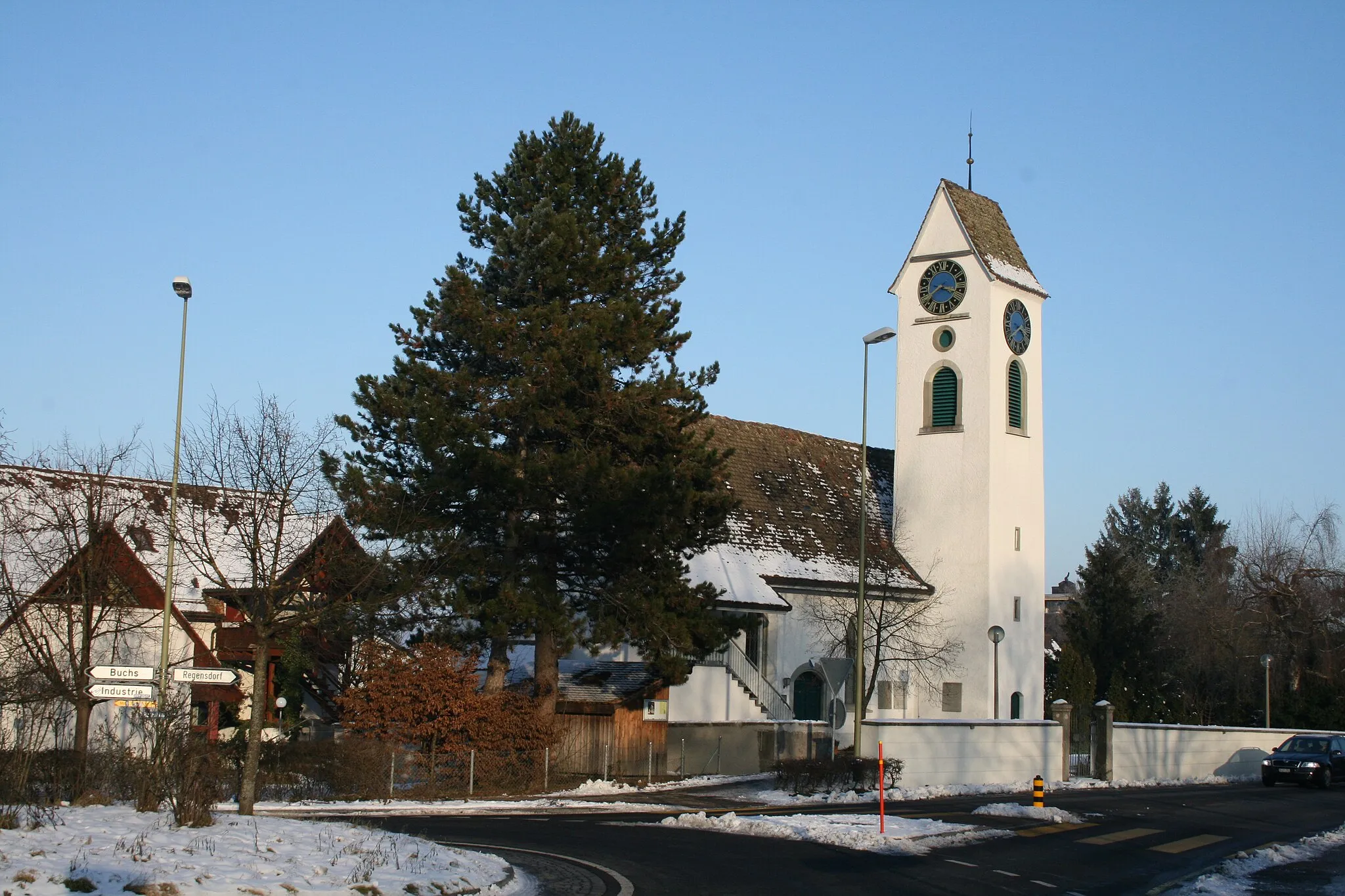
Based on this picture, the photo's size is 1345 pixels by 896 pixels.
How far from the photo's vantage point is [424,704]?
2770cm

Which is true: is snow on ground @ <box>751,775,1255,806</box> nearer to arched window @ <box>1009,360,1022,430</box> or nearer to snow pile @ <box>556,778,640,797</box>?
snow pile @ <box>556,778,640,797</box>

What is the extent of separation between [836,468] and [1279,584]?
2179 cm

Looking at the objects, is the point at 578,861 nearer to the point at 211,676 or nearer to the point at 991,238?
the point at 211,676

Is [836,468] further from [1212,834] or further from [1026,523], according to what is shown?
[1212,834]

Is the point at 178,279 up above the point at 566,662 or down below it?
above

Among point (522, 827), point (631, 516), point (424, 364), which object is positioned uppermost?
point (424, 364)

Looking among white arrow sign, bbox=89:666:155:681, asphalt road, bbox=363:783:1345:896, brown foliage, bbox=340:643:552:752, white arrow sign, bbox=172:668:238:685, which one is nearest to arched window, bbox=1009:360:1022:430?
asphalt road, bbox=363:783:1345:896

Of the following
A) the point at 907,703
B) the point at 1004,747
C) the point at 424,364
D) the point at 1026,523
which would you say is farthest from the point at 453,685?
the point at 1026,523

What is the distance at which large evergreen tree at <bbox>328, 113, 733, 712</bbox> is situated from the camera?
2783cm

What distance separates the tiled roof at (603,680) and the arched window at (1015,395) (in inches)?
662

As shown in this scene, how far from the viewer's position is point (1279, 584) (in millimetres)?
55469

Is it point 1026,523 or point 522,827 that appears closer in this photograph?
point 522,827

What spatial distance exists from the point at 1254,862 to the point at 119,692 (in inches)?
612

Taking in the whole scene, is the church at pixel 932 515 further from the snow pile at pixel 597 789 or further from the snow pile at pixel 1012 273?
the snow pile at pixel 597 789
